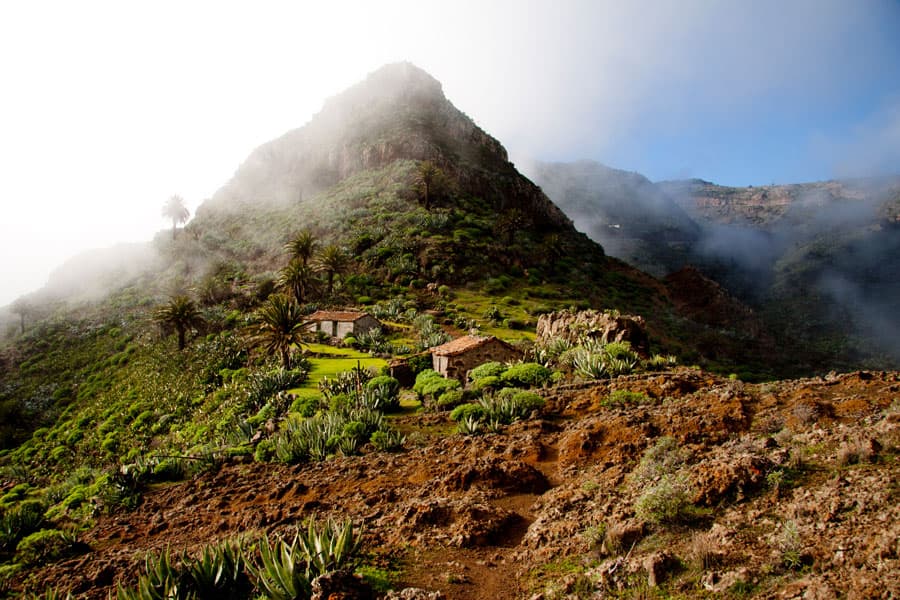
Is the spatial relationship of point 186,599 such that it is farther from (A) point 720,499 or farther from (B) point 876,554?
(B) point 876,554

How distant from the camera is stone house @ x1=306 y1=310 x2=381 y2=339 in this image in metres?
40.0

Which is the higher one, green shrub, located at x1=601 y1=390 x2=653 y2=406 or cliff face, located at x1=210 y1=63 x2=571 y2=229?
cliff face, located at x1=210 y1=63 x2=571 y2=229

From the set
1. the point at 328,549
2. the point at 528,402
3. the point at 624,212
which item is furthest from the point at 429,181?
the point at 624,212

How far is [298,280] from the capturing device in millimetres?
46938

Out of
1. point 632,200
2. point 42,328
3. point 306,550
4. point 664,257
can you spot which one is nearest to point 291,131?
point 42,328

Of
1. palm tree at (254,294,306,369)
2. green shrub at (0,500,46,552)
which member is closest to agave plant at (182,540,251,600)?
green shrub at (0,500,46,552)

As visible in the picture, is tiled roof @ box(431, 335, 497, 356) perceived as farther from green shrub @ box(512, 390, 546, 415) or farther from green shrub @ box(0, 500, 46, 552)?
green shrub @ box(0, 500, 46, 552)

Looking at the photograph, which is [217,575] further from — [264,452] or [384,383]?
[384,383]

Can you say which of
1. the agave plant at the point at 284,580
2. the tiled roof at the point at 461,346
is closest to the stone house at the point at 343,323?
the tiled roof at the point at 461,346

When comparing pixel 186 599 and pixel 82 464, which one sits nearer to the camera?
pixel 186 599

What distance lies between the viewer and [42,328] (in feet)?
193

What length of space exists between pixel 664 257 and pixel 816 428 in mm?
112751

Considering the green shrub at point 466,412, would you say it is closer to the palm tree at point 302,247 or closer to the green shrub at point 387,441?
the green shrub at point 387,441

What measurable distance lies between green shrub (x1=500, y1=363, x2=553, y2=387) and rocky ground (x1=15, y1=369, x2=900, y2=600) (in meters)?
3.96
